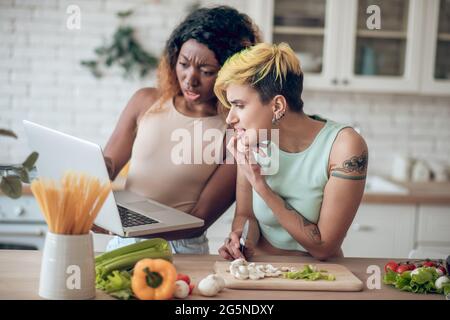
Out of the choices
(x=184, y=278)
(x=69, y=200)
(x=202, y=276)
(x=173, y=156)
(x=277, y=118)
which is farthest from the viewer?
(x=173, y=156)

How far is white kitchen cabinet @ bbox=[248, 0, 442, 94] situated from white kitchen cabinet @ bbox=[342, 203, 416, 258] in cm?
63

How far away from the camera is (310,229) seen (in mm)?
1506

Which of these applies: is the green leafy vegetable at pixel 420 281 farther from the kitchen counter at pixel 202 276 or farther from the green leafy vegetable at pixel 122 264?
the green leafy vegetable at pixel 122 264

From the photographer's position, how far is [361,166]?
1509 millimetres

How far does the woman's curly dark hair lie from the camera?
1.71 meters

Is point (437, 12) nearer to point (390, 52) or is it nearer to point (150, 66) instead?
point (390, 52)

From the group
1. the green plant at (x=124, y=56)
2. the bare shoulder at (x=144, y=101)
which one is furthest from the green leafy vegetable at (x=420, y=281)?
the green plant at (x=124, y=56)

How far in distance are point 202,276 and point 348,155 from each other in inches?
18.0

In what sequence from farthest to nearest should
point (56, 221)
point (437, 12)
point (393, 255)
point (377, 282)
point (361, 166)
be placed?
point (437, 12) < point (393, 255) < point (361, 166) < point (377, 282) < point (56, 221)

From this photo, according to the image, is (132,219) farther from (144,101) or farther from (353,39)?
(353,39)

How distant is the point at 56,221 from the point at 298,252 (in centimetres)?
68

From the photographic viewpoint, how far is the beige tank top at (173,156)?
1.83 metres

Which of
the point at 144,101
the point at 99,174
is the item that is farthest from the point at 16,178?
the point at 144,101
